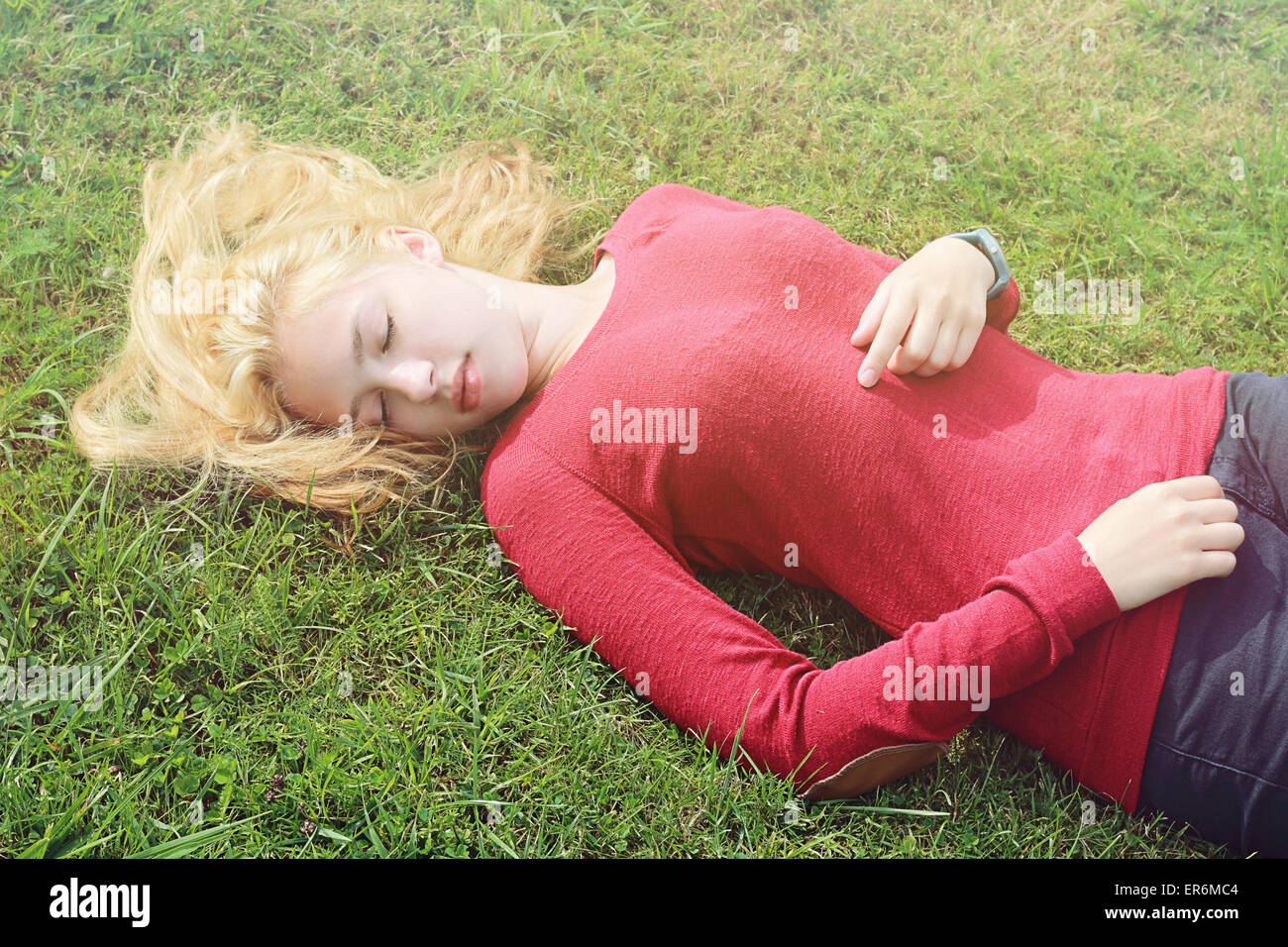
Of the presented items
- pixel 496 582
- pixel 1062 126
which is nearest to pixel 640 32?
pixel 1062 126

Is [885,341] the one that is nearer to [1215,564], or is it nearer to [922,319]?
[922,319]

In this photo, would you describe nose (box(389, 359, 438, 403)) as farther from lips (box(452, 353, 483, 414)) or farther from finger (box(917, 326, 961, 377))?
finger (box(917, 326, 961, 377))

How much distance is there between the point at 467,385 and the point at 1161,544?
1.56 m

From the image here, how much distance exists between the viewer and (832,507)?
221 centimetres

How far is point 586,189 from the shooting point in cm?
332

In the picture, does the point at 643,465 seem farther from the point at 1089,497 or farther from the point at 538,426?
the point at 1089,497

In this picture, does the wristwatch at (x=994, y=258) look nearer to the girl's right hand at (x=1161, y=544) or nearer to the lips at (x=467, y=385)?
the girl's right hand at (x=1161, y=544)

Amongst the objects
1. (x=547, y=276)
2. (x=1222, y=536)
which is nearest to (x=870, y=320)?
(x=1222, y=536)

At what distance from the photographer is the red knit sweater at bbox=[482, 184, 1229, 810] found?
202cm

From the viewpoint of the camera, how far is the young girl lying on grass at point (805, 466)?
198 centimetres

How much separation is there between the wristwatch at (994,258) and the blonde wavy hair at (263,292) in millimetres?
1211

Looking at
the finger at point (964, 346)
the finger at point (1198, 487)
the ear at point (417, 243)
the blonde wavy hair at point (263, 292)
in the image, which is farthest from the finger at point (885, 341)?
the ear at point (417, 243)

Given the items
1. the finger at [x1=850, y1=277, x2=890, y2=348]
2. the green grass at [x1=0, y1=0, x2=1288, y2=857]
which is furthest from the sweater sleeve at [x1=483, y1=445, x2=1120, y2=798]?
the finger at [x1=850, y1=277, x2=890, y2=348]
